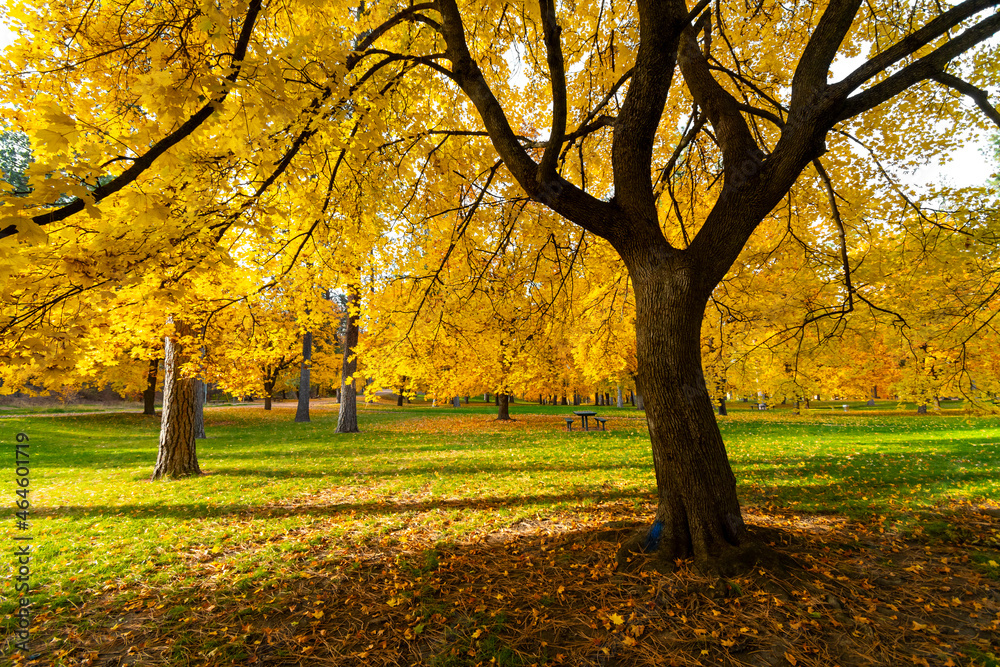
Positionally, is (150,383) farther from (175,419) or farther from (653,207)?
(653,207)

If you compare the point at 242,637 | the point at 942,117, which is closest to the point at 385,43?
the point at 242,637

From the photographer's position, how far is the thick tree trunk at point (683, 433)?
3160 millimetres

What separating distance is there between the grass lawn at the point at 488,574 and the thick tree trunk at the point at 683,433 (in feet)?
1.09

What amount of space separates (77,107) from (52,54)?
3.17 feet

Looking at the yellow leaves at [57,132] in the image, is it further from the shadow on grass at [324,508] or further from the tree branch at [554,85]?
the shadow on grass at [324,508]

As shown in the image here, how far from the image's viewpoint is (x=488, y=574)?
3.52 meters

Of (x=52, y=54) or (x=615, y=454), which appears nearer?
(x=52, y=54)

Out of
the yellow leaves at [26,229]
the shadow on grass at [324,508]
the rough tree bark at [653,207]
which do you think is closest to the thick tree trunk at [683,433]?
the rough tree bark at [653,207]

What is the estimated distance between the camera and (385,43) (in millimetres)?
→ 5203

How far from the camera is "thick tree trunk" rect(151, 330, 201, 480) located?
7.82 meters

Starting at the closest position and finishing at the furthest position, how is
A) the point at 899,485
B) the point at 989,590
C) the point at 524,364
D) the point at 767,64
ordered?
the point at 989,590 < the point at 767,64 < the point at 899,485 < the point at 524,364

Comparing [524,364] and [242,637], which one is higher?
[524,364]

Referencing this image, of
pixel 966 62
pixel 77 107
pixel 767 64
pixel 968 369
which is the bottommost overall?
pixel 968 369

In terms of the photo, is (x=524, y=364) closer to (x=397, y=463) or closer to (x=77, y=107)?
(x=397, y=463)
